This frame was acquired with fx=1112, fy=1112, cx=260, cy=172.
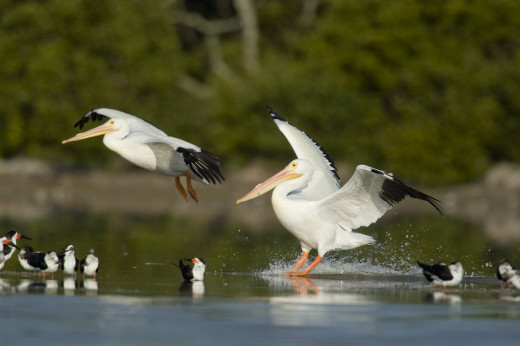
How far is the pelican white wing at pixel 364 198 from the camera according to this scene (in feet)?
32.5

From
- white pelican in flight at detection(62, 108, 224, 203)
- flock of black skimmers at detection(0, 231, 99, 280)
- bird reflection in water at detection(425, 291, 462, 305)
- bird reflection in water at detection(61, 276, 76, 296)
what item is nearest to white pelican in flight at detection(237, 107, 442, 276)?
white pelican in flight at detection(62, 108, 224, 203)

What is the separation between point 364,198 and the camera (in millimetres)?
10406

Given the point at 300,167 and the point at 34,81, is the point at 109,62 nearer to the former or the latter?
the point at 34,81

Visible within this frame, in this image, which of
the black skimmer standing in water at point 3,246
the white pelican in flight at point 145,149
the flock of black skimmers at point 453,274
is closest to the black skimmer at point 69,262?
the black skimmer standing in water at point 3,246

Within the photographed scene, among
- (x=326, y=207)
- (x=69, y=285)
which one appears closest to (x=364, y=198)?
(x=326, y=207)

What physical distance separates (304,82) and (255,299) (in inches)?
784

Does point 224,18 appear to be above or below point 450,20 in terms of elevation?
above

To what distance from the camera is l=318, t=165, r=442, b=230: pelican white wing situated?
32.5ft

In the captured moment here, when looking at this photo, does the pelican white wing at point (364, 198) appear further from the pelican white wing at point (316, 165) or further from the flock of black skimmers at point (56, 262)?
the flock of black skimmers at point (56, 262)

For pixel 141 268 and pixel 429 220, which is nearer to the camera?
pixel 141 268

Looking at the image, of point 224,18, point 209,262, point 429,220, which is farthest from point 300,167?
point 224,18

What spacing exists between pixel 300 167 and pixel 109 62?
20.1m

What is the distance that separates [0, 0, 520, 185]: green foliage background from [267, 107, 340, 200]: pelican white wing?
1449 cm

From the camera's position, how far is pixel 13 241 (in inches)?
460
